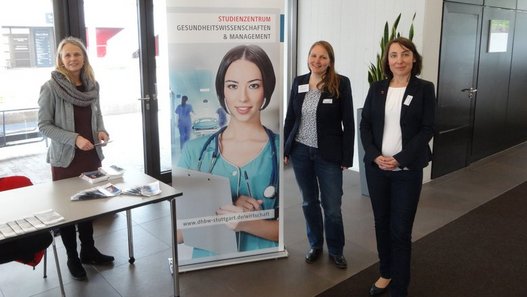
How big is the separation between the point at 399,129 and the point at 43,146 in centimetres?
331

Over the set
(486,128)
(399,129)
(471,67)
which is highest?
(471,67)

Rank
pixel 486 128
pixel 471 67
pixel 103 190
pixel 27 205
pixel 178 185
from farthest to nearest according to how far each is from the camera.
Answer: pixel 486 128
pixel 471 67
pixel 178 185
pixel 103 190
pixel 27 205

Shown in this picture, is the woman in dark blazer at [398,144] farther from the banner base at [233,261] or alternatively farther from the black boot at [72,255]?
the black boot at [72,255]

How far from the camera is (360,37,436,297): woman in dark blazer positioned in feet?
7.75

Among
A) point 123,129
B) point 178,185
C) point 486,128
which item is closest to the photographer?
point 178,185

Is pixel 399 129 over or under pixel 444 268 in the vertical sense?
over

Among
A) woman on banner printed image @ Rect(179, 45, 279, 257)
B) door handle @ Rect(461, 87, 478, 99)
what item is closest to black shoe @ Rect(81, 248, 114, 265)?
woman on banner printed image @ Rect(179, 45, 279, 257)

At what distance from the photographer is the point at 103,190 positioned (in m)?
2.53

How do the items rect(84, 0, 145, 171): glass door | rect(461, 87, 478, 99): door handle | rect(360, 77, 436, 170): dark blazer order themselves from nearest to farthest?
rect(360, 77, 436, 170): dark blazer
rect(84, 0, 145, 171): glass door
rect(461, 87, 478, 99): door handle

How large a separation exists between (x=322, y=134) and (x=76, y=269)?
184 centimetres

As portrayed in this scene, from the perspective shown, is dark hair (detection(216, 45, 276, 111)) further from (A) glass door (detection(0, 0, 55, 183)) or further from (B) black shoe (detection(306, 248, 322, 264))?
(A) glass door (detection(0, 0, 55, 183))

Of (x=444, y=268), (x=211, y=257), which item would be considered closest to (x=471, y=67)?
(x=444, y=268)

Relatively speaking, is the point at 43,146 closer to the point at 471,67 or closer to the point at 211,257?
the point at 211,257

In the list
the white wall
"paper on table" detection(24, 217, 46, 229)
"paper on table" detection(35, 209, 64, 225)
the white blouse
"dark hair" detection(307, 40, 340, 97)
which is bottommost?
"paper on table" detection(24, 217, 46, 229)
